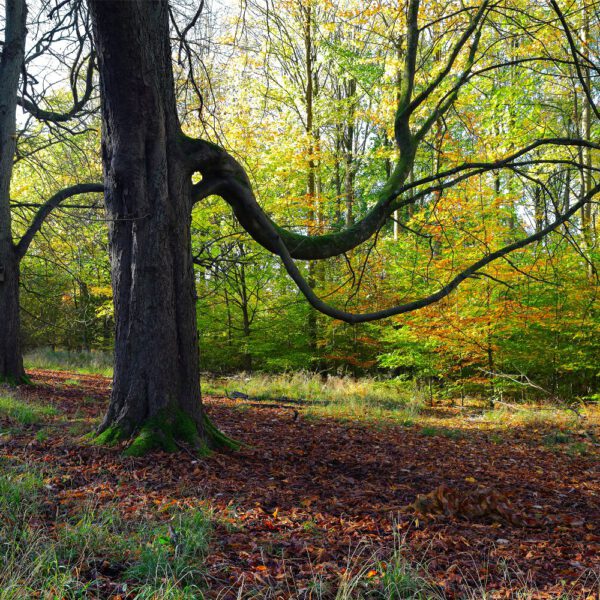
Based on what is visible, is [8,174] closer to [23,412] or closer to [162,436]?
[23,412]

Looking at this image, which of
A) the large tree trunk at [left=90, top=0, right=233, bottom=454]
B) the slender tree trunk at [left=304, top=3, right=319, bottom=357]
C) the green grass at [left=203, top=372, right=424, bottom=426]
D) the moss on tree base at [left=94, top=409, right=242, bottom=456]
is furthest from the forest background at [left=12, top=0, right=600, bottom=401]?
the moss on tree base at [left=94, top=409, right=242, bottom=456]

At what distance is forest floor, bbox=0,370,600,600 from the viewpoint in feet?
7.76

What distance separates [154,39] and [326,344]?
33.4ft

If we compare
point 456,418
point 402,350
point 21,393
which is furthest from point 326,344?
point 21,393

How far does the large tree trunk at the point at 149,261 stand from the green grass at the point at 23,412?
1.53 meters

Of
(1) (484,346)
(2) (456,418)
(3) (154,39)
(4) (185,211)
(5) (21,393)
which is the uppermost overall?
(3) (154,39)

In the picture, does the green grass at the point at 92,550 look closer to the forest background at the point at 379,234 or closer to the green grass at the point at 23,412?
the green grass at the point at 23,412

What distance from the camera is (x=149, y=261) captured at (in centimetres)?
443

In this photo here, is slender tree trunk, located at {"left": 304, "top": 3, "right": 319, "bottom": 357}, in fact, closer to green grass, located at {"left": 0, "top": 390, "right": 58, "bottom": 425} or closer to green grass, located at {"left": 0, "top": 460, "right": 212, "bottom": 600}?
green grass, located at {"left": 0, "top": 390, "right": 58, "bottom": 425}

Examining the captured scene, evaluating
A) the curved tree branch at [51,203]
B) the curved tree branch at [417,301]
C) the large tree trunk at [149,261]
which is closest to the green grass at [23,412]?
the large tree trunk at [149,261]

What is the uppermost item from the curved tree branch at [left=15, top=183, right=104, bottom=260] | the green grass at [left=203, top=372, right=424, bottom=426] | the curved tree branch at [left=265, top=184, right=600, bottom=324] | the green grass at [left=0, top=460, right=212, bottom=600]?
the curved tree branch at [left=15, top=183, right=104, bottom=260]

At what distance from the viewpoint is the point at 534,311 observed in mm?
10008

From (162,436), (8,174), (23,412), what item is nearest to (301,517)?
(162,436)

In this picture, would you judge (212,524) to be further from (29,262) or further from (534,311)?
(29,262)
